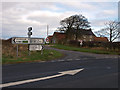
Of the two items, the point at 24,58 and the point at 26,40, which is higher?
the point at 26,40

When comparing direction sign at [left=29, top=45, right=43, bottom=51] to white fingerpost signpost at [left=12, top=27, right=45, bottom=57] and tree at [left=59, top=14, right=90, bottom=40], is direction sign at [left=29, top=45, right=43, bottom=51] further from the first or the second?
tree at [left=59, top=14, right=90, bottom=40]

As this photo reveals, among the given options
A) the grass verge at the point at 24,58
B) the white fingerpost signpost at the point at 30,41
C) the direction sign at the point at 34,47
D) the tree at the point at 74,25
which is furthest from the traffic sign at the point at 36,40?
the tree at the point at 74,25

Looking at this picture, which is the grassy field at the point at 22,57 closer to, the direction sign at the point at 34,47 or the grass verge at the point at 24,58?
the grass verge at the point at 24,58

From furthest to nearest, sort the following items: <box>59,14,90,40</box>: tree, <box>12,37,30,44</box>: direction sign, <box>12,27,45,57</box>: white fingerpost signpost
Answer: <box>59,14,90,40</box>: tree < <box>12,27,45,57</box>: white fingerpost signpost < <box>12,37,30,44</box>: direction sign

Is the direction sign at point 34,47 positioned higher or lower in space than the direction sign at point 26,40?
lower

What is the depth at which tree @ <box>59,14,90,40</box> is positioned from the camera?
50.6m

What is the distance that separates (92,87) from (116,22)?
135 ft

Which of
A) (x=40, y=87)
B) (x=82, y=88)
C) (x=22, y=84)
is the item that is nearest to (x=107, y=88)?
(x=82, y=88)

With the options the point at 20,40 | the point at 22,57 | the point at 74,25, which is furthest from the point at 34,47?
the point at 74,25

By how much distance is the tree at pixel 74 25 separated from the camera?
50.6 metres

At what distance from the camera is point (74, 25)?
5156 cm

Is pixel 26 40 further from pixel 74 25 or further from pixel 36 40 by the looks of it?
pixel 74 25

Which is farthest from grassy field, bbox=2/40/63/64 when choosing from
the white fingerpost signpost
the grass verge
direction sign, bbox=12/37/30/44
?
direction sign, bbox=12/37/30/44

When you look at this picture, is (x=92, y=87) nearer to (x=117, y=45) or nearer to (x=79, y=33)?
(x=117, y=45)
